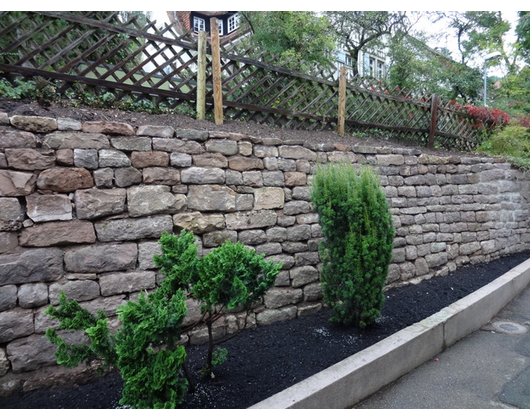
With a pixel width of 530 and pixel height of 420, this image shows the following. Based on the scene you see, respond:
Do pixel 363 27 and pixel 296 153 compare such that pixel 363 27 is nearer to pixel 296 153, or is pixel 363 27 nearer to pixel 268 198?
pixel 296 153

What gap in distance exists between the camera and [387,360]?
2.83 meters

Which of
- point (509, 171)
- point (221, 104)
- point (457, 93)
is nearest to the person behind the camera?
point (221, 104)

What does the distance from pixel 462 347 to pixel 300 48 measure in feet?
18.9

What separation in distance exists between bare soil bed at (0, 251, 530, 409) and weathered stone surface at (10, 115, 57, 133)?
1.84m

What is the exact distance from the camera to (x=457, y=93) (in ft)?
37.5

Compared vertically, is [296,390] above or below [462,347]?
above

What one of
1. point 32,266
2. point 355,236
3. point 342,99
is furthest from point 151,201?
point 342,99

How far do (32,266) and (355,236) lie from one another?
8.23 ft

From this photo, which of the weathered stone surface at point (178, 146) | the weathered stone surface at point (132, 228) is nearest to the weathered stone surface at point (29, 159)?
the weathered stone surface at point (132, 228)

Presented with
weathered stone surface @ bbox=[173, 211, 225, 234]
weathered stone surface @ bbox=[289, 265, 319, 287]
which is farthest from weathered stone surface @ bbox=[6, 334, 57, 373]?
weathered stone surface @ bbox=[289, 265, 319, 287]

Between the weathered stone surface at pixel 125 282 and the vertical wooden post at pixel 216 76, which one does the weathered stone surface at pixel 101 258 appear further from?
the vertical wooden post at pixel 216 76

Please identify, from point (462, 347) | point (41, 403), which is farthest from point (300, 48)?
point (41, 403)
